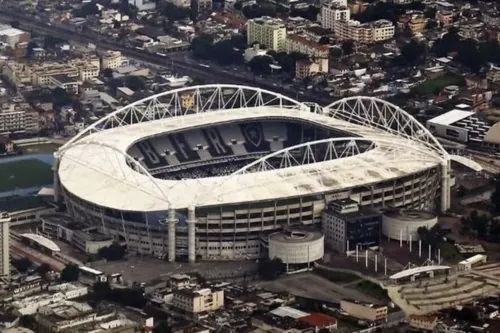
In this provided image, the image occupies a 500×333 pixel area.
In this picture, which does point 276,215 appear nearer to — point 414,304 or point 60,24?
point 414,304

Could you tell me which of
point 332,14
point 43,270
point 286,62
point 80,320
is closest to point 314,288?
point 80,320

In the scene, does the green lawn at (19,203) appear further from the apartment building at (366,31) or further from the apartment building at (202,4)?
the apartment building at (202,4)

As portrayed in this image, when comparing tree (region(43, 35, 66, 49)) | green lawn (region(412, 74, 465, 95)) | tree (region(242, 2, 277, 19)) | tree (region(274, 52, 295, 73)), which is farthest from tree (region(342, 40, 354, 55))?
tree (region(43, 35, 66, 49))

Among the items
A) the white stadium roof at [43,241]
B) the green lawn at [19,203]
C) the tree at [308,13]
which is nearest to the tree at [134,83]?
the tree at [308,13]

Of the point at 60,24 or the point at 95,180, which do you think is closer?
the point at 95,180

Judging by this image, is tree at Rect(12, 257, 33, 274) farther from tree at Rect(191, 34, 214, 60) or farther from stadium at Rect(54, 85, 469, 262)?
tree at Rect(191, 34, 214, 60)

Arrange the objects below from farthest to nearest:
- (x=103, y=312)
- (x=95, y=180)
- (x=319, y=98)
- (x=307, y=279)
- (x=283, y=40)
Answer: (x=283, y=40)
(x=319, y=98)
(x=95, y=180)
(x=307, y=279)
(x=103, y=312)

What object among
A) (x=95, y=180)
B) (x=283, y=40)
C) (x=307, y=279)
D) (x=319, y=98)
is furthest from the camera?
(x=283, y=40)

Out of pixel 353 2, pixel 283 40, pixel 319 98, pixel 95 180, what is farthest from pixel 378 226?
pixel 353 2
